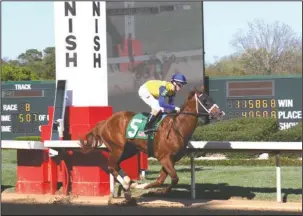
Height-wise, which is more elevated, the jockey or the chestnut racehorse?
the jockey

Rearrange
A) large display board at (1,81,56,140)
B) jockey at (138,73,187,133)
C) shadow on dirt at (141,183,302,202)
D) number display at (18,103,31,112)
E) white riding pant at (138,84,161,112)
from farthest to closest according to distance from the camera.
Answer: number display at (18,103,31,112) → large display board at (1,81,56,140) → shadow on dirt at (141,183,302,202) → white riding pant at (138,84,161,112) → jockey at (138,73,187,133)

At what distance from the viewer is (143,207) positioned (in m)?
9.33

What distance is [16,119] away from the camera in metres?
20.0

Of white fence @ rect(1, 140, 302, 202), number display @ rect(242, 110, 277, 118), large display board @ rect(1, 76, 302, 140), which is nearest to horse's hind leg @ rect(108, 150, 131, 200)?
white fence @ rect(1, 140, 302, 202)

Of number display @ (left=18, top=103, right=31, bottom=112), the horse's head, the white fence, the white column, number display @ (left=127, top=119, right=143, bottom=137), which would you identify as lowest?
the white fence

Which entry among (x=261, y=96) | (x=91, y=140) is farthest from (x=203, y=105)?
(x=261, y=96)

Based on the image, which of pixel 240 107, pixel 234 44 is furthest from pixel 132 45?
pixel 234 44

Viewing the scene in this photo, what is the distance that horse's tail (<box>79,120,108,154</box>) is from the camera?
398 inches

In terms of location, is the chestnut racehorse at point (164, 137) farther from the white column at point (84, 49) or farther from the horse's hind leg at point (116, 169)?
the white column at point (84, 49)

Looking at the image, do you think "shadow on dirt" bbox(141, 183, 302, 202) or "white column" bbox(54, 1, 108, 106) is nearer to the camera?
"shadow on dirt" bbox(141, 183, 302, 202)

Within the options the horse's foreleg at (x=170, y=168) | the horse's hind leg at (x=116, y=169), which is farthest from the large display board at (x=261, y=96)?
the horse's foreleg at (x=170, y=168)

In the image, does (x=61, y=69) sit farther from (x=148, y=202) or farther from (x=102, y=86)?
(x=148, y=202)

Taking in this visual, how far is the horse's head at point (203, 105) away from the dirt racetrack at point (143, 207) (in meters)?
1.24

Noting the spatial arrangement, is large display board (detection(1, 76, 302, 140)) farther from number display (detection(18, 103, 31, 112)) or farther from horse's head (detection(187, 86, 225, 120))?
horse's head (detection(187, 86, 225, 120))
